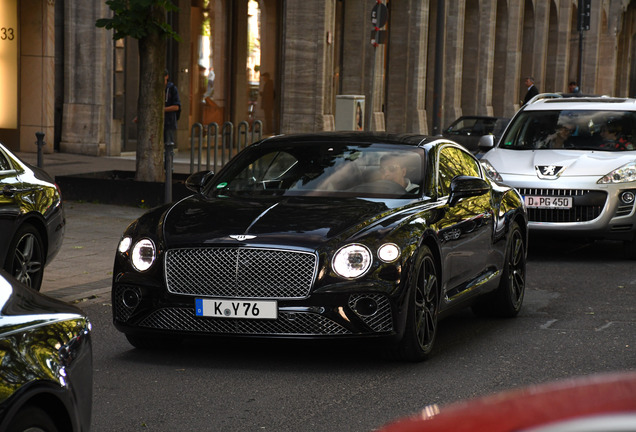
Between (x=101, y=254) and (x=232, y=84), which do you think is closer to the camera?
(x=101, y=254)

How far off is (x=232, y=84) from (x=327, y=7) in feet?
28.3

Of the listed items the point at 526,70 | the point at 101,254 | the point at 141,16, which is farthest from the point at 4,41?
the point at 526,70

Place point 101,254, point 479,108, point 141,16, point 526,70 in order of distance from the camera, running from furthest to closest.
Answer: point 526,70 < point 479,108 < point 141,16 < point 101,254

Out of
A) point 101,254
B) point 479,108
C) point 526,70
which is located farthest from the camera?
point 526,70

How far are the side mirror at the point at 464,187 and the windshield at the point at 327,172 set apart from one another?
237 millimetres

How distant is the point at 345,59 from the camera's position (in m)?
32.7

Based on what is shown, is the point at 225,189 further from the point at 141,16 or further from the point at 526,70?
the point at 526,70

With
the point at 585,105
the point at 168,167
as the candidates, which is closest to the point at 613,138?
the point at 585,105

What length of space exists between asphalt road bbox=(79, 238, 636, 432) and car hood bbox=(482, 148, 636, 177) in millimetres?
3493

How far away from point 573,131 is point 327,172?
661cm

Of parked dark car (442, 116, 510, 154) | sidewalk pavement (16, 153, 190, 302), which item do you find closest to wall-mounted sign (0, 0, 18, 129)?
sidewalk pavement (16, 153, 190, 302)

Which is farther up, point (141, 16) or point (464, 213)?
point (141, 16)

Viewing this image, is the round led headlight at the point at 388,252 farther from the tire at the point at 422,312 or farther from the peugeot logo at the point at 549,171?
the peugeot logo at the point at 549,171

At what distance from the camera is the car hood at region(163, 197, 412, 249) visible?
6992 millimetres
